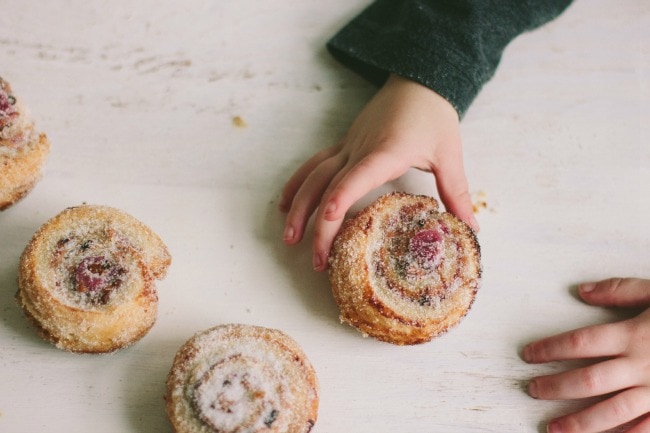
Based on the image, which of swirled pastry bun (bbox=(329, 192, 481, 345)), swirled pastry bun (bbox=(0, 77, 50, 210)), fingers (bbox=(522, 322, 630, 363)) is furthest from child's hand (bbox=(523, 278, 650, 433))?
swirled pastry bun (bbox=(0, 77, 50, 210))

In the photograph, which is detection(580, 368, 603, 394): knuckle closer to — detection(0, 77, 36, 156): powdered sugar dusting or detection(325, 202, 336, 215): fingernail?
detection(325, 202, 336, 215): fingernail

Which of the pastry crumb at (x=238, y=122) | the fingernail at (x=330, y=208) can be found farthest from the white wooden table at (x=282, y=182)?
the fingernail at (x=330, y=208)

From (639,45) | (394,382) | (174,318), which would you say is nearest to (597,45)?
(639,45)

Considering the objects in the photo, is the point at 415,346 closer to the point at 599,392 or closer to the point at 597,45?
the point at 599,392

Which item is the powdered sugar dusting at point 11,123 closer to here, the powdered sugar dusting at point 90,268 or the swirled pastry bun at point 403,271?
the powdered sugar dusting at point 90,268

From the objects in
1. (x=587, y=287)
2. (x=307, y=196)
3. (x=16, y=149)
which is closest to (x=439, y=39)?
(x=307, y=196)

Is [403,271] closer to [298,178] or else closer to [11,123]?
[298,178]
